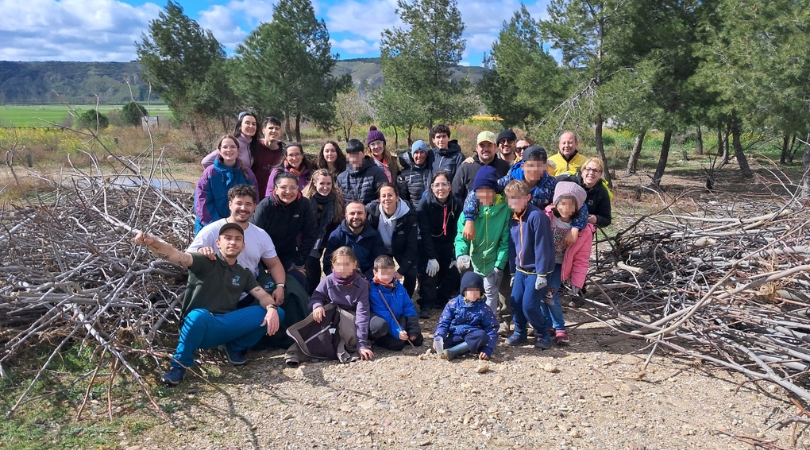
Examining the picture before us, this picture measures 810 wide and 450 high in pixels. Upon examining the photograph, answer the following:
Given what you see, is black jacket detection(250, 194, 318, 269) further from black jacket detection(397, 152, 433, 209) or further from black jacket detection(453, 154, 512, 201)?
black jacket detection(453, 154, 512, 201)

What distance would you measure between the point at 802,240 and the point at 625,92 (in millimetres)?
8336

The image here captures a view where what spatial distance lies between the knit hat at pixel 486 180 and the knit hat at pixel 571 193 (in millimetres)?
516

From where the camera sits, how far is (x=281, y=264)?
447 cm

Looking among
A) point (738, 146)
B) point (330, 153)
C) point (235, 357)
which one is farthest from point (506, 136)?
point (738, 146)

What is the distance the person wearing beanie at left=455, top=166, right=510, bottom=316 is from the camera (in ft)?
14.4

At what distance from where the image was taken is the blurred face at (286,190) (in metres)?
4.36

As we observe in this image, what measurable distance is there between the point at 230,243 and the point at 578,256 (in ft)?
A: 9.34

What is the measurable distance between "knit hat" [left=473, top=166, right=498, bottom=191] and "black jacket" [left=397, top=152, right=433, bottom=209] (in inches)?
44.2

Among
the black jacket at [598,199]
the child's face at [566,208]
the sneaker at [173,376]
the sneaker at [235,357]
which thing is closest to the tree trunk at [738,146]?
the black jacket at [598,199]

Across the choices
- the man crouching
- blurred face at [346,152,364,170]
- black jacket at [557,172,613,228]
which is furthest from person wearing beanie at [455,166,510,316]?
the man crouching

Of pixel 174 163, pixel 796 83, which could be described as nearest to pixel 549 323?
pixel 796 83

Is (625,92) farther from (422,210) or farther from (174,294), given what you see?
(174,294)

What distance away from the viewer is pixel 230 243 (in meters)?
3.83

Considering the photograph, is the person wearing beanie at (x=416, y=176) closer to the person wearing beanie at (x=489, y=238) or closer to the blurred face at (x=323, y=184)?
the blurred face at (x=323, y=184)
